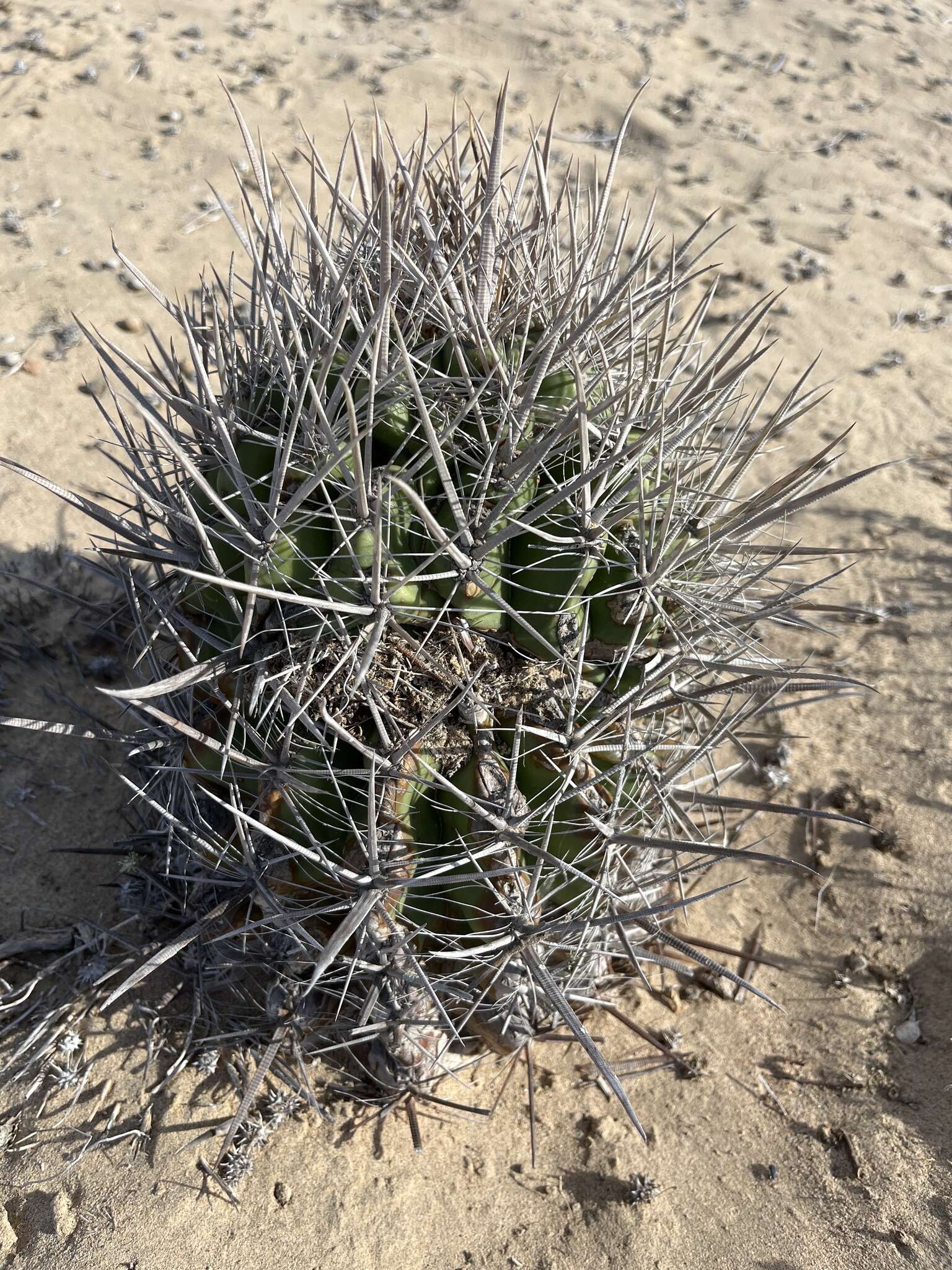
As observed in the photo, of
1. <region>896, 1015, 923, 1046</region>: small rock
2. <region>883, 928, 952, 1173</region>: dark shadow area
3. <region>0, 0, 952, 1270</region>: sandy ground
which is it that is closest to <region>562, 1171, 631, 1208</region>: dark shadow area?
<region>0, 0, 952, 1270</region>: sandy ground

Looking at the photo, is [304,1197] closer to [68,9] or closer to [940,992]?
[940,992]

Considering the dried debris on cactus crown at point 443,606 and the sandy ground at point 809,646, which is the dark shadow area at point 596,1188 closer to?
the sandy ground at point 809,646

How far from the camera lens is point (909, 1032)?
241 centimetres

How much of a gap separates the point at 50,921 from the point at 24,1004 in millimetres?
234

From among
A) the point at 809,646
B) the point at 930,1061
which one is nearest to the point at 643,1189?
the point at 930,1061

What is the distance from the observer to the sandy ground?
2.06 meters

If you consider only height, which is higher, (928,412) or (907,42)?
(907,42)

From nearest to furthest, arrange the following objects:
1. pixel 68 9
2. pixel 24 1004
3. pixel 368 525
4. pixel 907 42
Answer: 1. pixel 368 525
2. pixel 24 1004
3. pixel 68 9
4. pixel 907 42

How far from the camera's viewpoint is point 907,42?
25.5ft

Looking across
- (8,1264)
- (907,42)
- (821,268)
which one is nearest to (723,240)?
(821,268)

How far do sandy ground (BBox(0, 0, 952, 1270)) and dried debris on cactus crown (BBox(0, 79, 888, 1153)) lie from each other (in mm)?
363

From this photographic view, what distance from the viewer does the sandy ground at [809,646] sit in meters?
2.06

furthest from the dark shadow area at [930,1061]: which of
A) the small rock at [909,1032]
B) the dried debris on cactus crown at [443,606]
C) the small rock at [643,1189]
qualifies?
the dried debris on cactus crown at [443,606]

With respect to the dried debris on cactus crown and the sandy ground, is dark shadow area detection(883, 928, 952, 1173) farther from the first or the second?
the dried debris on cactus crown
